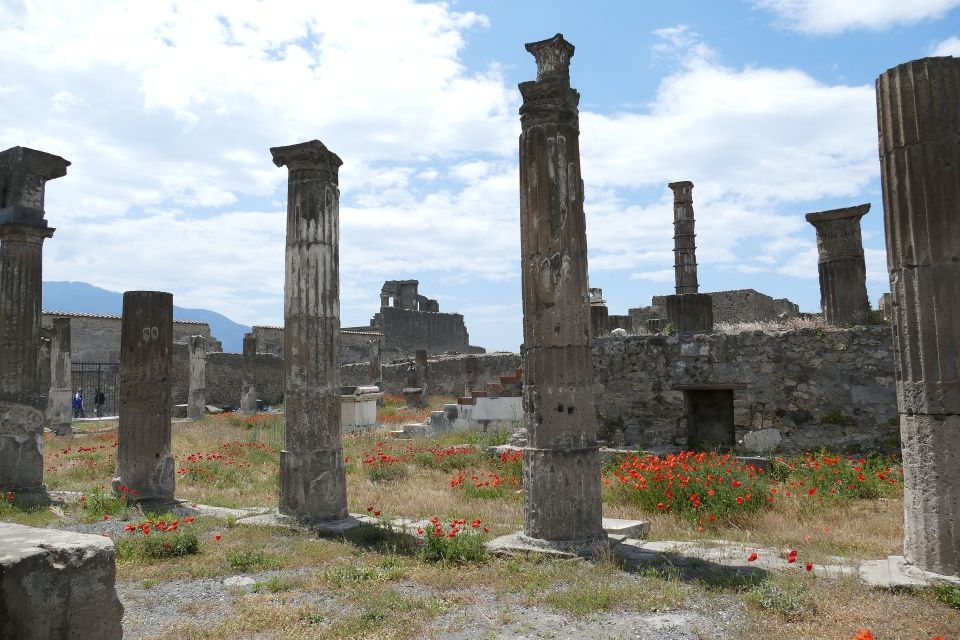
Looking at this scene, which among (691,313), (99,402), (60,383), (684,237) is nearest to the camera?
(691,313)

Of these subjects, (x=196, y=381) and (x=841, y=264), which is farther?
(x=196, y=381)

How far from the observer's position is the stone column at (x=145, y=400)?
8.76 m

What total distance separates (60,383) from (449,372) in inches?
558

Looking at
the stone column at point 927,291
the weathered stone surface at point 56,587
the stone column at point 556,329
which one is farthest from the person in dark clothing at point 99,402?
the stone column at point 927,291

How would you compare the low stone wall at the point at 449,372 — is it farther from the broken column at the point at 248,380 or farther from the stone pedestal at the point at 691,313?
the stone pedestal at the point at 691,313

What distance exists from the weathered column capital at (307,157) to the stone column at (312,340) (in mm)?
11

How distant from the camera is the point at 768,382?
10.3m

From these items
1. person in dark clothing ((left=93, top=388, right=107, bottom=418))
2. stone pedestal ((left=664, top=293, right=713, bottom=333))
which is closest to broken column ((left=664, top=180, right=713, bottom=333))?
stone pedestal ((left=664, top=293, right=713, bottom=333))

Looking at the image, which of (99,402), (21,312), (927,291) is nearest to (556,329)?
(927,291)

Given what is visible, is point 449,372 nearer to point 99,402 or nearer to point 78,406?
point 99,402

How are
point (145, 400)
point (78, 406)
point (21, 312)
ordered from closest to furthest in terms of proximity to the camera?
point (145, 400)
point (21, 312)
point (78, 406)

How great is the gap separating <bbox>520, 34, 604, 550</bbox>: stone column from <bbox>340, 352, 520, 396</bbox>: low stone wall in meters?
20.4

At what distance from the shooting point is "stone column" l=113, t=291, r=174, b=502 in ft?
28.7

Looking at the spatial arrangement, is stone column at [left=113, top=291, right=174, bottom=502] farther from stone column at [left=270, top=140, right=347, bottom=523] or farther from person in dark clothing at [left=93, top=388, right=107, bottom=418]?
person in dark clothing at [left=93, top=388, right=107, bottom=418]
